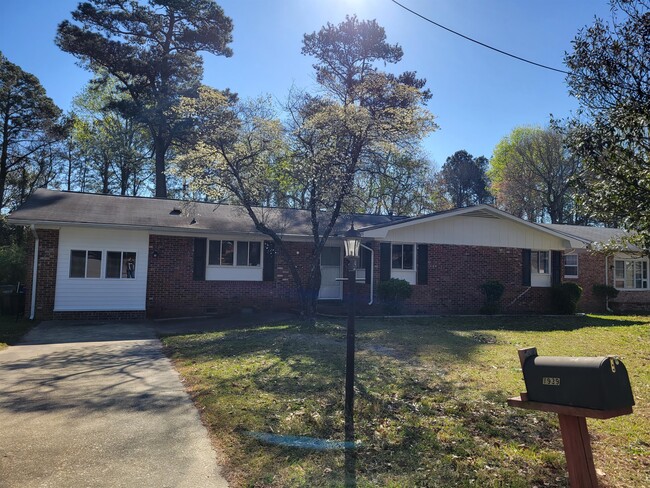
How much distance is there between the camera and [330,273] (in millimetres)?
17594

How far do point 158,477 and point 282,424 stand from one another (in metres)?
1.49

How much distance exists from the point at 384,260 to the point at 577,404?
13672 millimetres

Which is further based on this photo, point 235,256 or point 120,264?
point 235,256

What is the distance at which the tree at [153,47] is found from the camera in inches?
944

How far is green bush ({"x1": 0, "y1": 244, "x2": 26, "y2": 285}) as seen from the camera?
19094 mm

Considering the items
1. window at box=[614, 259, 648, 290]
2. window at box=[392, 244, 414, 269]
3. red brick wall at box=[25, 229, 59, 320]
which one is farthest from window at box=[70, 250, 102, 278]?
window at box=[614, 259, 648, 290]

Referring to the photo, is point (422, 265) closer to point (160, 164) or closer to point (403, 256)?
point (403, 256)

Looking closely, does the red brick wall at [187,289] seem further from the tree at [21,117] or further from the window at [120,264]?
the tree at [21,117]

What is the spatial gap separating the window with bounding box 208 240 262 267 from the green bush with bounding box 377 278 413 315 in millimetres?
4539

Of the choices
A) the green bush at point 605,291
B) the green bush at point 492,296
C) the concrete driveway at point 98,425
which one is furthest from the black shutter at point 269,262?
the green bush at point 605,291

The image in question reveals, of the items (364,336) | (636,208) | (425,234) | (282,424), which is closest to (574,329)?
(425,234)

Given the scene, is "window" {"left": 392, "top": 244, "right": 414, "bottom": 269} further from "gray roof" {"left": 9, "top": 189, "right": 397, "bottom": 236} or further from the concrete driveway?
the concrete driveway

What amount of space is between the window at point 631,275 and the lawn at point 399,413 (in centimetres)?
1297

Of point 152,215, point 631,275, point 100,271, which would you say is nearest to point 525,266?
point 631,275
